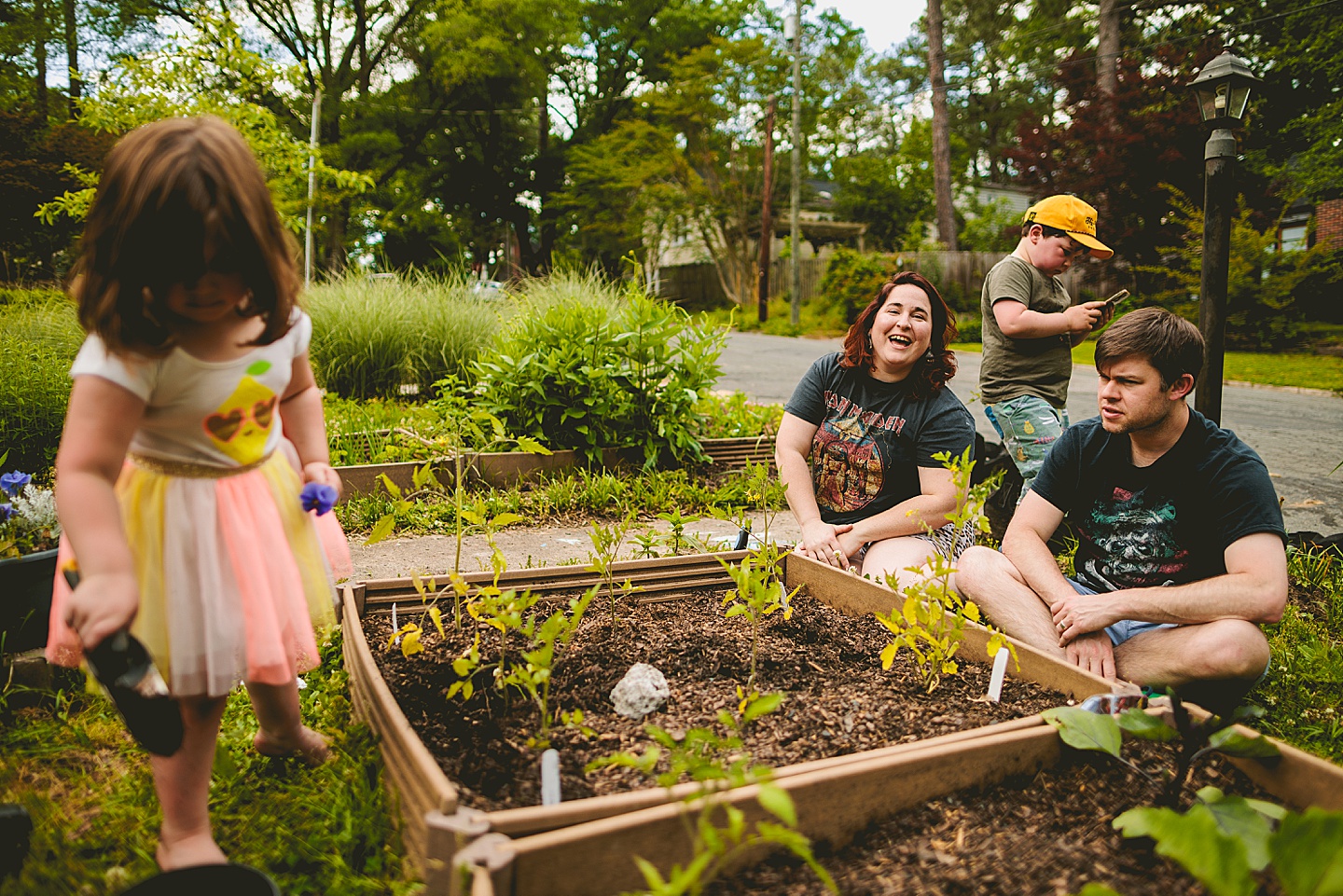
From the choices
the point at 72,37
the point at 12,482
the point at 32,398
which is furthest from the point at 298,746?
the point at 72,37

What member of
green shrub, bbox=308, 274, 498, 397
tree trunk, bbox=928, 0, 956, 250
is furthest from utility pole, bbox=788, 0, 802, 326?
green shrub, bbox=308, 274, 498, 397

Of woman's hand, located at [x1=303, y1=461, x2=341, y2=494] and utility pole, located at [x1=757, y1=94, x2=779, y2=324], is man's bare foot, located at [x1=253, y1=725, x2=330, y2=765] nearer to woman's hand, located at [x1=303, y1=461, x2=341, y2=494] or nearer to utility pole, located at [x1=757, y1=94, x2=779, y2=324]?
woman's hand, located at [x1=303, y1=461, x2=341, y2=494]

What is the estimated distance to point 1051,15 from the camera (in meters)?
26.6

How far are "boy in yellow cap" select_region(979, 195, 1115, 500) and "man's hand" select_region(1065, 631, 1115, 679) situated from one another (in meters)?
1.30

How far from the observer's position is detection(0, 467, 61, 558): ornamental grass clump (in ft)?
6.94

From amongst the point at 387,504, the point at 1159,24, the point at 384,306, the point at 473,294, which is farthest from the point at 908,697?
the point at 1159,24

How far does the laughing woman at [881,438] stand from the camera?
2791 mm

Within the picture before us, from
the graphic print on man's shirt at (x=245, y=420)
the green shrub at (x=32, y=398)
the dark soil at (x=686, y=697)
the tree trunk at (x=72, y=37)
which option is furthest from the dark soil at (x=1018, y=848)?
the tree trunk at (x=72, y=37)

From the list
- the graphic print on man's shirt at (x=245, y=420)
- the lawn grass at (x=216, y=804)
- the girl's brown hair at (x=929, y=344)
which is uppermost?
the girl's brown hair at (x=929, y=344)

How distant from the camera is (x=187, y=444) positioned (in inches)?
54.4

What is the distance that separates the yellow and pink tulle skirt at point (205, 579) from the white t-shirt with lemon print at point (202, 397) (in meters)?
0.03

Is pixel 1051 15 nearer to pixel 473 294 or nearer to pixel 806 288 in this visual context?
pixel 806 288

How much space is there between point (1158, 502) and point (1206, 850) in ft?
4.64

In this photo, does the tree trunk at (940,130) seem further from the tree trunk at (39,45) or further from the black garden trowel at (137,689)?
the black garden trowel at (137,689)
